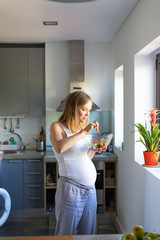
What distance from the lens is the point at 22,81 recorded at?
436cm

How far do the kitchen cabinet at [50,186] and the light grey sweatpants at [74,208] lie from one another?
1746mm

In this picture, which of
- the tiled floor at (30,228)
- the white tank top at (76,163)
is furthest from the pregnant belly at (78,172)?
the tiled floor at (30,228)

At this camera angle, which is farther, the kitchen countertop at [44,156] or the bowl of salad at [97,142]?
the kitchen countertop at [44,156]

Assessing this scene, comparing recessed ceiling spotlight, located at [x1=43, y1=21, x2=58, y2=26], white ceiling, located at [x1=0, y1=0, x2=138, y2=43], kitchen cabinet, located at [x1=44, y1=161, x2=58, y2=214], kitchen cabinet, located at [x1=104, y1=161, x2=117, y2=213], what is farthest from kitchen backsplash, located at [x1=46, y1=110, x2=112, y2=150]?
recessed ceiling spotlight, located at [x1=43, y1=21, x2=58, y2=26]

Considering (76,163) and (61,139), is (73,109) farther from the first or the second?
(76,163)

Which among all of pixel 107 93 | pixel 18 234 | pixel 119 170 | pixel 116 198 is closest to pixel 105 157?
pixel 119 170

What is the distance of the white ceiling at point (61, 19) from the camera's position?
2.78 meters

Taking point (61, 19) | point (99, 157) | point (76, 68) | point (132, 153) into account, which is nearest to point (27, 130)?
point (76, 68)

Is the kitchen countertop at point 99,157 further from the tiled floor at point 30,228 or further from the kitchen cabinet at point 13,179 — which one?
the tiled floor at point 30,228

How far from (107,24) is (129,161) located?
63.0 inches

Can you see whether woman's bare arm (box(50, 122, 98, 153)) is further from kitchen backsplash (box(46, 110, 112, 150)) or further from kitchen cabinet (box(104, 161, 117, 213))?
kitchen backsplash (box(46, 110, 112, 150))

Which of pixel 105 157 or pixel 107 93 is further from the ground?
pixel 107 93

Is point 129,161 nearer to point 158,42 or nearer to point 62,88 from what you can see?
point 158,42

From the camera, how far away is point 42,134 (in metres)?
4.53
